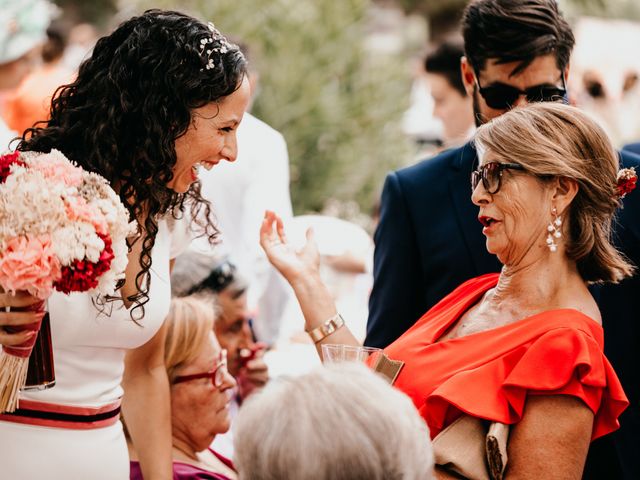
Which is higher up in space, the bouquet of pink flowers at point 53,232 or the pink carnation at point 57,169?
the pink carnation at point 57,169

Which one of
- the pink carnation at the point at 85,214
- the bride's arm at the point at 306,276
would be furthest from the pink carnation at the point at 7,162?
the bride's arm at the point at 306,276

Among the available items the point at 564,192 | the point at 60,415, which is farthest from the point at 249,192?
the point at 564,192

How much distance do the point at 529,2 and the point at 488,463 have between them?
5.23ft

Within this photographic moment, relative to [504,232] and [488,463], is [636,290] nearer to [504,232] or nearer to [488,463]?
[504,232]

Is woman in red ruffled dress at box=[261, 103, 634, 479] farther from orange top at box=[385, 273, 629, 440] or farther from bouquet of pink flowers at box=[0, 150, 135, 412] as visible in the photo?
bouquet of pink flowers at box=[0, 150, 135, 412]

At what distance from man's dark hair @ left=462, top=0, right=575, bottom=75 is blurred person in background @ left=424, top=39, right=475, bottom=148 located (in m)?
2.75

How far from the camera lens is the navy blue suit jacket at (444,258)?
3.23 meters

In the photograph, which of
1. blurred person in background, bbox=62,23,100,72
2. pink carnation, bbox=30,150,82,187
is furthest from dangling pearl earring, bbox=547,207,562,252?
blurred person in background, bbox=62,23,100,72

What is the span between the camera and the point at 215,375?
3.74 meters

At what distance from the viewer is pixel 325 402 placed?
1974 millimetres

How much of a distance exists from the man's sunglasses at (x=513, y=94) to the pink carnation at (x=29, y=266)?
159cm

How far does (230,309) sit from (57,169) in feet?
7.40

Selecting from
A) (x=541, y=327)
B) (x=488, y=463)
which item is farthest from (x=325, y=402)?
(x=541, y=327)

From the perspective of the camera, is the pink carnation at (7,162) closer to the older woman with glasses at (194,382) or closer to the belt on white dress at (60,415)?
the belt on white dress at (60,415)
